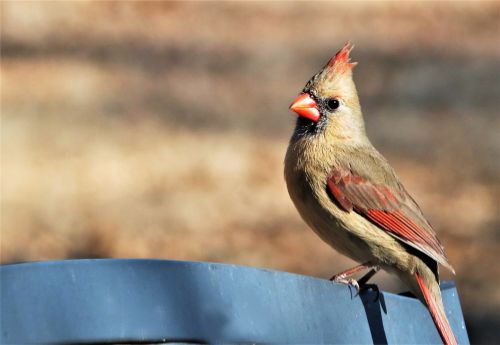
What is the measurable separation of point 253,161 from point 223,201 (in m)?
0.31

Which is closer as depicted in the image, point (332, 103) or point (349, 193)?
point (349, 193)

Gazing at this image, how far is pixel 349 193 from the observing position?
125 inches

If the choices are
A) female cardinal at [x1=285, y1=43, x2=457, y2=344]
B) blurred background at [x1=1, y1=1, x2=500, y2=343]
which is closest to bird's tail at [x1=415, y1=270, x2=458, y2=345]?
female cardinal at [x1=285, y1=43, x2=457, y2=344]

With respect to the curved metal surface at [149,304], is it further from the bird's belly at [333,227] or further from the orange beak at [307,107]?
the orange beak at [307,107]

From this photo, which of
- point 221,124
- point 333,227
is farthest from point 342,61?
point 221,124

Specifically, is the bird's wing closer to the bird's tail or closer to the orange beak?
the bird's tail

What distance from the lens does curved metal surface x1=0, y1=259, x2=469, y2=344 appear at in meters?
1.73

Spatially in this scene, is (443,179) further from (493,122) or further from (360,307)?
(360,307)

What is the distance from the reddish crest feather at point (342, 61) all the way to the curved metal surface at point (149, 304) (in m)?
1.33

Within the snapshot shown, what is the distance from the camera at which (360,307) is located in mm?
2191

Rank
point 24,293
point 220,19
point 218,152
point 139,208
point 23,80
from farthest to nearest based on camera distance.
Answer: point 220,19 → point 23,80 → point 218,152 → point 139,208 → point 24,293

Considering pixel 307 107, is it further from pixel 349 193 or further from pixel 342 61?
pixel 349 193

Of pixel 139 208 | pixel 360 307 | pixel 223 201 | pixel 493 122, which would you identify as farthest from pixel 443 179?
pixel 360 307

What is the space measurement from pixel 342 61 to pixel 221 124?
2.09m
